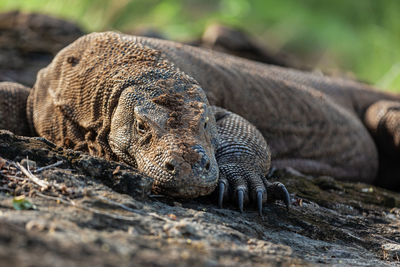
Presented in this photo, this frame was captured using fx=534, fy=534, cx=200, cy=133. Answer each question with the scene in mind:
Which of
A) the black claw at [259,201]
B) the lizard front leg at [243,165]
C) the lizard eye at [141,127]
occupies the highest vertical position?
the lizard eye at [141,127]

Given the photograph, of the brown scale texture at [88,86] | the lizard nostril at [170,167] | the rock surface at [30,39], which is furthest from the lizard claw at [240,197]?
the rock surface at [30,39]

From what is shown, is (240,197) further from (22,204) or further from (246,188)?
(22,204)

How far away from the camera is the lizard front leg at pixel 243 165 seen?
3.69 meters

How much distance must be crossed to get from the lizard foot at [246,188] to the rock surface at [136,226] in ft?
0.28

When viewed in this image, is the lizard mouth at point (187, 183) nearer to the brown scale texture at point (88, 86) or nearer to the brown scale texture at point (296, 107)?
the brown scale texture at point (88, 86)

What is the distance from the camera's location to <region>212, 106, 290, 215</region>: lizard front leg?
3.69 m

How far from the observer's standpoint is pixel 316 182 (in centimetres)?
539

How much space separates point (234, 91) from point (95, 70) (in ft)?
5.92

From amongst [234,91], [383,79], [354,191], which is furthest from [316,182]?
[383,79]

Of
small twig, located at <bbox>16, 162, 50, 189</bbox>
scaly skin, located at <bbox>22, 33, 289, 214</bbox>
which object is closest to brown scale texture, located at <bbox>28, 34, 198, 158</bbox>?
scaly skin, located at <bbox>22, 33, 289, 214</bbox>

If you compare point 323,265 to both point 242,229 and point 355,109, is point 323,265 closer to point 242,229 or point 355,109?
point 242,229

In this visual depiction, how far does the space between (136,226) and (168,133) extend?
3.13ft

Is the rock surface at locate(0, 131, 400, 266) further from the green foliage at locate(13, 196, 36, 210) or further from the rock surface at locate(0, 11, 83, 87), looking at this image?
the rock surface at locate(0, 11, 83, 87)

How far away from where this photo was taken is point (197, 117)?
371 centimetres
